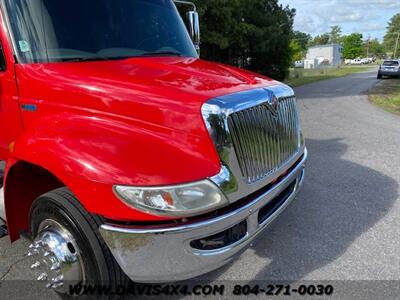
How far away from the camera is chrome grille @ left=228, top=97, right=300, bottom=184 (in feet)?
8.64

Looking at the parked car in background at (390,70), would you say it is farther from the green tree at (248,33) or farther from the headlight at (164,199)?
the headlight at (164,199)

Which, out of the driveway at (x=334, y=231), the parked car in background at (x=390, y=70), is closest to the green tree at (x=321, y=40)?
the parked car in background at (x=390, y=70)

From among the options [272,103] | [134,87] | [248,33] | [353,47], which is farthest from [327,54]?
[134,87]

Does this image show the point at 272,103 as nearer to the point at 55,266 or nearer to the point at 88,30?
the point at 88,30

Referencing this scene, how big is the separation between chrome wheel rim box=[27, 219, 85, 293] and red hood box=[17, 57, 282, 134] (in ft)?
3.00

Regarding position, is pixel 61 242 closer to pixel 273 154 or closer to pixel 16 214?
pixel 16 214

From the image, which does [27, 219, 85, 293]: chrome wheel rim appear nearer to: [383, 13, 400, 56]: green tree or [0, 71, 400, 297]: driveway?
[0, 71, 400, 297]: driveway

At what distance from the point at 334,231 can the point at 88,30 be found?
10.2 ft

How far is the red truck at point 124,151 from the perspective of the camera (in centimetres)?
239

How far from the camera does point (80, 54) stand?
3.18 metres

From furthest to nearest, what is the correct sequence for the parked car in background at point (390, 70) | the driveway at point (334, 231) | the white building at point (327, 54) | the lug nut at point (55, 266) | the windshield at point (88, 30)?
the white building at point (327, 54)
the parked car in background at point (390, 70)
the driveway at point (334, 231)
the windshield at point (88, 30)
the lug nut at point (55, 266)

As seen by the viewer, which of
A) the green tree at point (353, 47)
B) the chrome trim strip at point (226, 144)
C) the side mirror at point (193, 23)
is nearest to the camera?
the chrome trim strip at point (226, 144)

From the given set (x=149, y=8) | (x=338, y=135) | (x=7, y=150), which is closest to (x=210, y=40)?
(x=338, y=135)

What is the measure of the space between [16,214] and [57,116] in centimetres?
97
